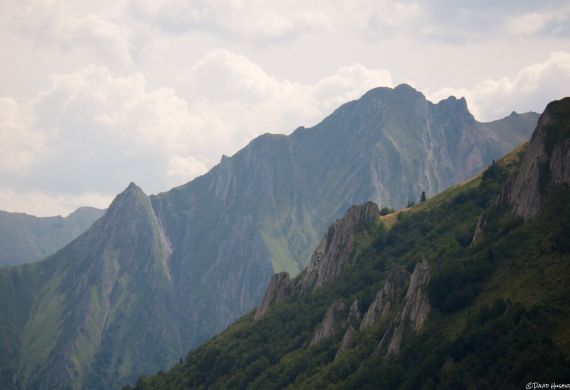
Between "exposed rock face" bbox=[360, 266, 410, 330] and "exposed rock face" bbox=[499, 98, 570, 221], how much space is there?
31805 mm

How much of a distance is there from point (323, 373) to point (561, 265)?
210 feet

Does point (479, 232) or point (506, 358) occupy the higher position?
point (479, 232)

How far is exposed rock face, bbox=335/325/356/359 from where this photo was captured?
181 m

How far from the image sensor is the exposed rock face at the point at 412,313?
509 ft

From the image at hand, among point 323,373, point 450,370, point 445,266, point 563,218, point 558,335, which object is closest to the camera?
point 558,335

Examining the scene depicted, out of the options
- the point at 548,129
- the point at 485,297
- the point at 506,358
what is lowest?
the point at 506,358

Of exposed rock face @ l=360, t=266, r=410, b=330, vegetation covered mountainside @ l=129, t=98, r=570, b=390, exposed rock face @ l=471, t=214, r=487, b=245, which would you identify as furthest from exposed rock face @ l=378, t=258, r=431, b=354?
exposed rock face @ l=471, t=214, r=487, b=245

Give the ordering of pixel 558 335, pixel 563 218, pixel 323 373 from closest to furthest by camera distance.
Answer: pixel 558 335
pixel 563 218
pixel 323 373

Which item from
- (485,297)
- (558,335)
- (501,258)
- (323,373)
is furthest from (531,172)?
(323,373)

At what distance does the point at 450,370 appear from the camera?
130m

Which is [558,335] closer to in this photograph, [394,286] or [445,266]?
[445,266]

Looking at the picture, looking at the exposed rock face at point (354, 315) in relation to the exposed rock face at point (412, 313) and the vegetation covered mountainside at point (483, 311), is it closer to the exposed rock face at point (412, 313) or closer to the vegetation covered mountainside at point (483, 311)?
the vegetation covered mountainside at point (483, 311)

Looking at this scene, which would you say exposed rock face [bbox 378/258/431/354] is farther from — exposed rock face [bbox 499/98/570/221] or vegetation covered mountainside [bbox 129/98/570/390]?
exposed rock face [bbox 499/98/570/221]

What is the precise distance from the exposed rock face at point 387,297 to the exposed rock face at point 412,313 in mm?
15359
